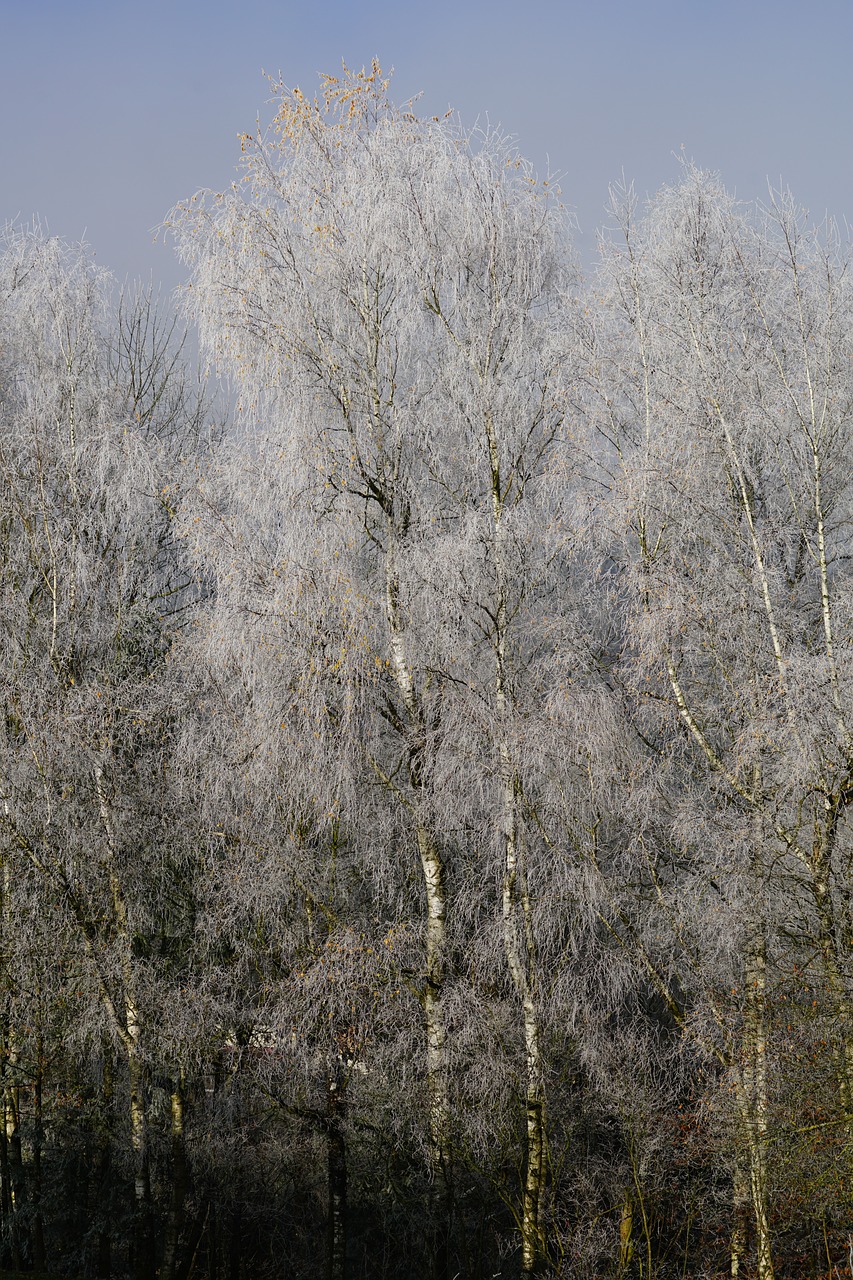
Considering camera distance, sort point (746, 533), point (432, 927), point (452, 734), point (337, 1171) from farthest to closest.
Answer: point (337, 1171), point (746, 533), point (432, 927), point (452, 734)

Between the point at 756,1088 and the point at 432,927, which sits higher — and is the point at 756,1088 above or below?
below

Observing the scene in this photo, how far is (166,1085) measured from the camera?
40.2ft

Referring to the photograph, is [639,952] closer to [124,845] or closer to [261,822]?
[261,822]

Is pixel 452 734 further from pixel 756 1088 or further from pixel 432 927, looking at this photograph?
pixel 756 1088

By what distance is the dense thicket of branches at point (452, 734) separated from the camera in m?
9.09

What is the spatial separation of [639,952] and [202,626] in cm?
474

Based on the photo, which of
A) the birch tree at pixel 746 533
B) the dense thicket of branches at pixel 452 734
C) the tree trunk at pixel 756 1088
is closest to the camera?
the tree trunk at pixel 756 1088

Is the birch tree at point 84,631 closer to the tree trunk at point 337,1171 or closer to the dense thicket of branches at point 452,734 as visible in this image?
the dense thicket of branches at point 452,734

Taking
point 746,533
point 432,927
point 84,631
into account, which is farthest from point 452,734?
point 84,631

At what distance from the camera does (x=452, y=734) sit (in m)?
9.33

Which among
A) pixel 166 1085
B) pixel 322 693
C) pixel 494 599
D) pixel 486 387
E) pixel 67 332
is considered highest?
pixel 67 332

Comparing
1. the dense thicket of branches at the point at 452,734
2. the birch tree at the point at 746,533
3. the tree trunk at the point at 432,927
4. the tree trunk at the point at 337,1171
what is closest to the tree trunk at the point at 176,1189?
the dense thicket of branches at the point at 452,734

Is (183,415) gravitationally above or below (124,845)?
above

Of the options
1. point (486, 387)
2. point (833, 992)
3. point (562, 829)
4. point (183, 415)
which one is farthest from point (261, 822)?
point (183, 415)
